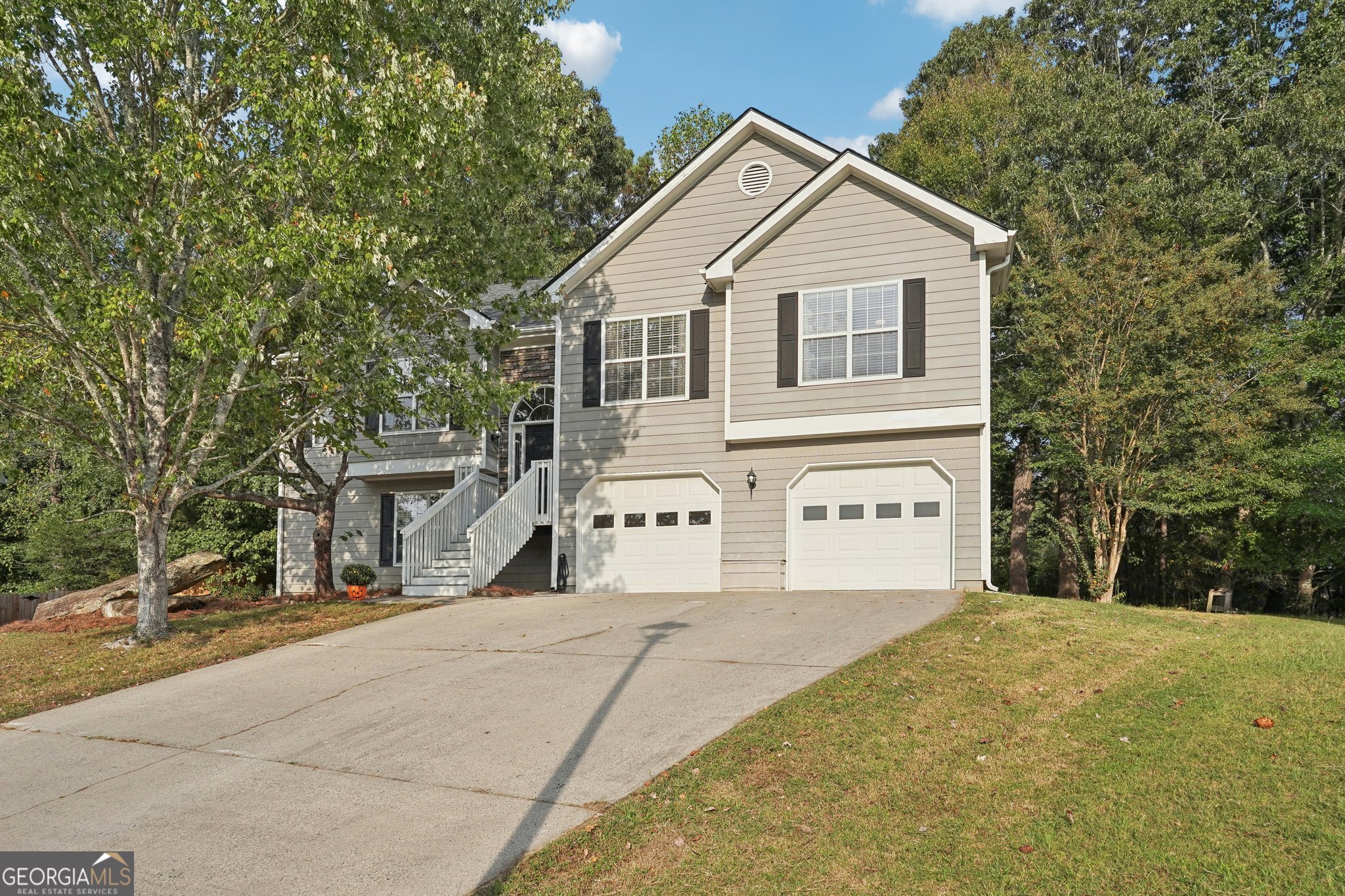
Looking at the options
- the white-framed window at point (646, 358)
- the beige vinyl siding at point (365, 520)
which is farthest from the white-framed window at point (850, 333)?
the beige vinyl siding at point (365, 520)

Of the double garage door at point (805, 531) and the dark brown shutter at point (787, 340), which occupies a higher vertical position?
the dark brown shutter at point (787, 340)

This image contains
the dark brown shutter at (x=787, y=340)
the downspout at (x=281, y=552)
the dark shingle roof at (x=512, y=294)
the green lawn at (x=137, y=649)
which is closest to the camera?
the green lawn at (x=137, y=649)

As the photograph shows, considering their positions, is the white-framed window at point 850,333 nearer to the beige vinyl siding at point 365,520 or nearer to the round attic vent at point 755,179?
the round attic vent at point 755,179

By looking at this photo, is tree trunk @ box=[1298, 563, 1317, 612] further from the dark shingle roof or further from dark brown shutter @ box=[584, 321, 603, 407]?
the dark shingle roof

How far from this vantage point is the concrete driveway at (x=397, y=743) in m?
5.14

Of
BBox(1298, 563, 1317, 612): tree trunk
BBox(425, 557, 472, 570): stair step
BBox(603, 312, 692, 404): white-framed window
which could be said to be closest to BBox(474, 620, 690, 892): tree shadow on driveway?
BBox(603, 312, 692, 404): white-framed window

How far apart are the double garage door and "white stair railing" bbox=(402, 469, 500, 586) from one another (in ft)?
8.20

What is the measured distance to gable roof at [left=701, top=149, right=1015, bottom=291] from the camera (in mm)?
13633

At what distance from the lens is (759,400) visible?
14773 mm

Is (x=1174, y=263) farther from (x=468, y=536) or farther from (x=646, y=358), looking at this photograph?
(x=468, y=536)

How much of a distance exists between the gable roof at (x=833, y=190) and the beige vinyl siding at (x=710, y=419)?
1.16ft

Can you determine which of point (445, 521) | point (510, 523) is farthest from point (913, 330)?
point (445, 521)

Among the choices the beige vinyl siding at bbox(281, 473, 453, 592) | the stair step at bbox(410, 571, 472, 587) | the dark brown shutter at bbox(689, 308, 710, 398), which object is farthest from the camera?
the beige vinyl siding at bbox(281, 473, 453, 592)

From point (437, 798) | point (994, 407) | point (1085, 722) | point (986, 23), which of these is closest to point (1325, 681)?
point (1085, 722)
